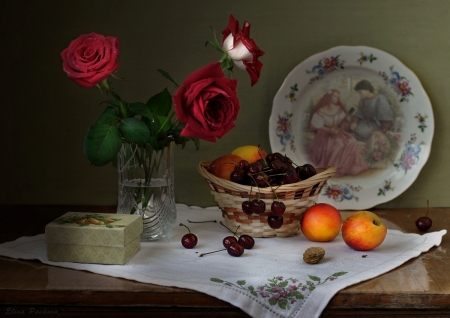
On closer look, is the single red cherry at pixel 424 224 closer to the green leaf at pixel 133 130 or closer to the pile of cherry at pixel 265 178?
the pile of cherry at pixel 265 178

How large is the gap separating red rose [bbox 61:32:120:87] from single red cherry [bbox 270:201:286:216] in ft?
1.29

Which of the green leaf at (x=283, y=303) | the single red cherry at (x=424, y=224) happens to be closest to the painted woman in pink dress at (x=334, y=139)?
the single red cherry at (x=424, y=224)

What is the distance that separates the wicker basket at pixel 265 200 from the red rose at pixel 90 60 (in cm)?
31

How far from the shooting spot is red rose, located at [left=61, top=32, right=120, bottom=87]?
99 centimetres

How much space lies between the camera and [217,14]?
4.74ft

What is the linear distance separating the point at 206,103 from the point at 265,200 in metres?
0.26

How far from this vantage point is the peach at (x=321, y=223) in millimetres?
1128

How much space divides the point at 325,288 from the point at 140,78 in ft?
2.62

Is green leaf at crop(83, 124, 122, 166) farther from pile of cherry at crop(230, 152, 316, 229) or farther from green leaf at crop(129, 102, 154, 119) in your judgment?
pile of cherry at crop(230, 152, 316, 229)

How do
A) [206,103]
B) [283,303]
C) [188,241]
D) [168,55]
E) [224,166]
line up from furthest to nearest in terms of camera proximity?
[168,55], [224,166], [188,241], [206,103], [283,303]

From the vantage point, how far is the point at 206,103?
0.98 metres

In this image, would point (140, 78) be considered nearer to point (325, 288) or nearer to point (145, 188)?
point (145, 188)

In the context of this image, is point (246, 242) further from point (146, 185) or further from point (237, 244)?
point (146, 185)

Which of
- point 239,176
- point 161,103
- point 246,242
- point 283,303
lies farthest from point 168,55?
point 283,303
